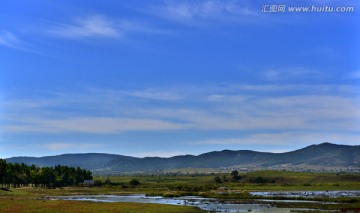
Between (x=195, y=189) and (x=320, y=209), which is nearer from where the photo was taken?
(x=320, y=209)

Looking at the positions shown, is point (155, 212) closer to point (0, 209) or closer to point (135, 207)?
point (135, 207)

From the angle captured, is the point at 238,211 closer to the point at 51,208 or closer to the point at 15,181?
the point at 51,208

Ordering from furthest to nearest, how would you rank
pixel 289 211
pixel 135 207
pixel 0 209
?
pixel 135 207, pixel 289 211, pixel 0 209

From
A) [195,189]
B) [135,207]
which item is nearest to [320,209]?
[135,207]

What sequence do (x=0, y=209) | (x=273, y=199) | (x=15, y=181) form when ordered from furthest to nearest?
(x=15, y=181)
(x=273, y=199)
(x=0, y=209)

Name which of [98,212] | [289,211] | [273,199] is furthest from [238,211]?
[273,199]

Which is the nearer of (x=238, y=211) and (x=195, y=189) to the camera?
(x=238, y=211)

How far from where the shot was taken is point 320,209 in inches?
3799

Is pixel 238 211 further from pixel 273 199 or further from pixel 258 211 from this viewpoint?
pixel 273 199

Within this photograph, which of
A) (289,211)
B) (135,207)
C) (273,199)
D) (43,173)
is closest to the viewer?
(289,211)

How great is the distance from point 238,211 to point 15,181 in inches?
4825

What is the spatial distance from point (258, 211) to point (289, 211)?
678 cm

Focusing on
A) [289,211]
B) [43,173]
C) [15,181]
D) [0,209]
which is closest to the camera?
[0,209]

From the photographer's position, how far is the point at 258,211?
93125 millimetres
